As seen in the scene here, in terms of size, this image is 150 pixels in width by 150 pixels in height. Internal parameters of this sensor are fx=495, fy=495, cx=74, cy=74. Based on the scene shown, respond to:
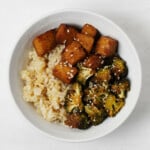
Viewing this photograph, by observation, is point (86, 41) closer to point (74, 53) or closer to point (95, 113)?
point (74, 53)

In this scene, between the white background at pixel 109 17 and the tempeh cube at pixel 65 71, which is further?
the white background at pixel 109 17

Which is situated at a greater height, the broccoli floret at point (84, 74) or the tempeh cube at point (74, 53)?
the tempeh cube at point (74, 53)

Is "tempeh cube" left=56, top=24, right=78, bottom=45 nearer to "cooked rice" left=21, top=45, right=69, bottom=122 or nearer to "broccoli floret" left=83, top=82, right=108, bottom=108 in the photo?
"cooked rice" left=21, top=45, right=69, bottom=122

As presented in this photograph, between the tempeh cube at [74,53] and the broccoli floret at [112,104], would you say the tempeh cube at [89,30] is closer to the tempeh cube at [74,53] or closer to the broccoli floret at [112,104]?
the tempeh cube at [74,53]

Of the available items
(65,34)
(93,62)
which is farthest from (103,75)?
(65,34)

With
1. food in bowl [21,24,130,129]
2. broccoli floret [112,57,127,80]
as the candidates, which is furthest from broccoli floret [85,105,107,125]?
broccoli floret [112,57,127,80]

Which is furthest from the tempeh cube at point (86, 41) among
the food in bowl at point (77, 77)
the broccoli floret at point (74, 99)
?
the broccoli floret at point (74, 99)

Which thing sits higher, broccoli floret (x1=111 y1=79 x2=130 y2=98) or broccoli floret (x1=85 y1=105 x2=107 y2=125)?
broccoli floret (x1=111 y1=79 x2=130 y2=98)
